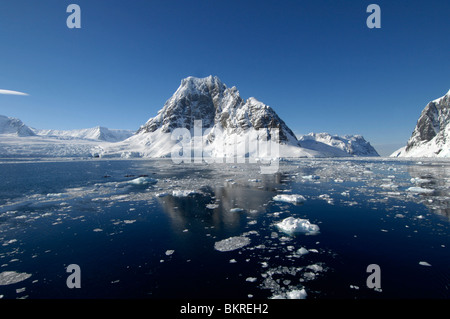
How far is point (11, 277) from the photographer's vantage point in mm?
7965

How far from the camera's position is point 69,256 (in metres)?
9.56

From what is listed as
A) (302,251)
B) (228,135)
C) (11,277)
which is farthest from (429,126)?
(11,277)

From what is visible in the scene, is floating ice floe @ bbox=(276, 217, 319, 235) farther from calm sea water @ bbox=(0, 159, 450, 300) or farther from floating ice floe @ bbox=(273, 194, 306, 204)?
floating ice floe @ bbox=(273, 194, 306, 204)

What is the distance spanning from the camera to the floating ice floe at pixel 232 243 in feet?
33.3

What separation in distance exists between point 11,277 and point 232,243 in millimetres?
8783

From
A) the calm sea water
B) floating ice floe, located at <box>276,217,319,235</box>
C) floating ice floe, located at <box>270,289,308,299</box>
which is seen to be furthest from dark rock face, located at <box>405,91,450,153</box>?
floating ice floe, located at <box>270,289,308,299</box>

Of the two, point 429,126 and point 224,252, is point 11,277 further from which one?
point 429,126

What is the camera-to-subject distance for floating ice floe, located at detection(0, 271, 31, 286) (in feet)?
25.1

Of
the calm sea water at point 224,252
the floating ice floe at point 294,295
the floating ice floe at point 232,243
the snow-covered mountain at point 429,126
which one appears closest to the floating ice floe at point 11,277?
the calm sea water at point 224,252

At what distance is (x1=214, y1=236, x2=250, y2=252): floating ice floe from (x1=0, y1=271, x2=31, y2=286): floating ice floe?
746 cm

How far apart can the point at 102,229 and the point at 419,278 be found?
49.7 ft

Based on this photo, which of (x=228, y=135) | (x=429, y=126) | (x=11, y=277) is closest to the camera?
(x=11, y=277)

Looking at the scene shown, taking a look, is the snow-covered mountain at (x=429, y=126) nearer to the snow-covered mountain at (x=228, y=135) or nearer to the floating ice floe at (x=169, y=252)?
the snow-covered mountain at (x=228, y=135)
